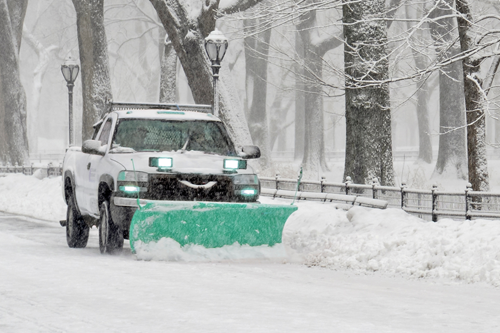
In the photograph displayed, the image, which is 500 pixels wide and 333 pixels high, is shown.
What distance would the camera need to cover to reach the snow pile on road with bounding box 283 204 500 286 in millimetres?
10562

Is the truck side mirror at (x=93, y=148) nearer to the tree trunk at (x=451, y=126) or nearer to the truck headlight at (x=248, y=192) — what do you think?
the truck headlight at (x=248, y=192)

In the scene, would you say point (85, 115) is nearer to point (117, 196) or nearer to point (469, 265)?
point (117, 196)

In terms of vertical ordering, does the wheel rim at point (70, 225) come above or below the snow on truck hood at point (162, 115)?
below

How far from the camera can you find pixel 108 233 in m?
11.8

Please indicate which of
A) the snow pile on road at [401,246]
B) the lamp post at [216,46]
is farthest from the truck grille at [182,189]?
the lamp post at [216,46]

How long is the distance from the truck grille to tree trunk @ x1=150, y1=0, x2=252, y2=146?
10.5 m

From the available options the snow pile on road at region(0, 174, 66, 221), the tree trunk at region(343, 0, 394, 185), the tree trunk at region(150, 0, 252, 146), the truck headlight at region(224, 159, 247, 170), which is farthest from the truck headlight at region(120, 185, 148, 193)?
the tree trunk at region(150, 0, 252, 146)

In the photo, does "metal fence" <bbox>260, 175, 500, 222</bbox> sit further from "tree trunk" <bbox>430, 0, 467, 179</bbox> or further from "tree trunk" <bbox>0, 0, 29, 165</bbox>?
"tree trunk" <bbox>0, 0, 29, 165</bbox>

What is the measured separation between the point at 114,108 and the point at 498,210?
613cm

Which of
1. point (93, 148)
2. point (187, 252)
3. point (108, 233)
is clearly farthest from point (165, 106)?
point (187, 252)

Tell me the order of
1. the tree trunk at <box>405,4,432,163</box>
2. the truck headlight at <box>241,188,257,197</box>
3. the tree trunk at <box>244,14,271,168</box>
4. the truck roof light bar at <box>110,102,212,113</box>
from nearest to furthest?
1. the truck headlight at <box>241,188,257,197</box>
2. the truck roof light bar at <box>110,102,212,113</box>
3. the tree trunk at <box>244,14,271,168</box>
4. the tree trunk at <box>405,4,432,163</box>

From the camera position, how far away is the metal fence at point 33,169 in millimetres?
27938

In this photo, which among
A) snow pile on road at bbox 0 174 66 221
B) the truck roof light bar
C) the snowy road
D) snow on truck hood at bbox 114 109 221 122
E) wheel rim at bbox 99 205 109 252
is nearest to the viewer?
the snowy road

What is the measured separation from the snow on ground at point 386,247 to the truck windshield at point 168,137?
5.25 ft
